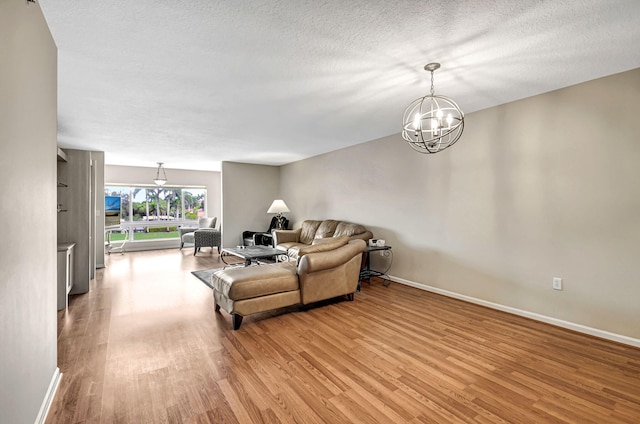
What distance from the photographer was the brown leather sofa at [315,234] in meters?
5.24

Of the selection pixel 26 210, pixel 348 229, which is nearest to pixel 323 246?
pixel 348 229

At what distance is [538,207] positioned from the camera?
10.5ft

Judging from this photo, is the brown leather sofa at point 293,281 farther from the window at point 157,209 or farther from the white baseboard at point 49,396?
the window at point 157,209

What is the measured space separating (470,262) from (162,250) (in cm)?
806

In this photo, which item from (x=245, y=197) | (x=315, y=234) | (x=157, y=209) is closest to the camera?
(x=315, y=234)

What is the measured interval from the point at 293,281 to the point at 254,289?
1.60 ft

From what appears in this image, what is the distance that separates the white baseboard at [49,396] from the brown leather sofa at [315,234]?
11.0 ft

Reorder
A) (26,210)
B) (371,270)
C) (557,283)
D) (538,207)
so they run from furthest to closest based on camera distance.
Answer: (371,270)
(538,207)
(557,283)
(26,210)

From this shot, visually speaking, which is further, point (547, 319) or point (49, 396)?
point (547, 319)

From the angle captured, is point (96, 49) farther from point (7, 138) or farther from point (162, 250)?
point (162, 250)

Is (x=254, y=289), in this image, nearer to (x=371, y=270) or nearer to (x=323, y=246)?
(x=323, y=246)

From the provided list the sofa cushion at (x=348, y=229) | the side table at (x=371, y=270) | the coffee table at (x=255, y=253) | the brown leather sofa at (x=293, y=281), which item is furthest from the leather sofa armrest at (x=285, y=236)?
the brown leather sofa at (x=293, y=281)

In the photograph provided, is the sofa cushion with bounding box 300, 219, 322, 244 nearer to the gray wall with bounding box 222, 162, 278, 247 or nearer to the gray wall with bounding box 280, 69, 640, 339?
the gray wall with bounding box 222, 162, 278, 247

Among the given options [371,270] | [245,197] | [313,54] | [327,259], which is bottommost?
[371,270]
